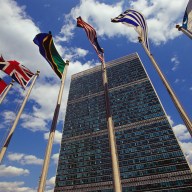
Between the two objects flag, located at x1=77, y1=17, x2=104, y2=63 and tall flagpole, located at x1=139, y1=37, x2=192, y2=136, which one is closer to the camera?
tall flagpole, located at x1=139, y1=37, x2=192, y2=136

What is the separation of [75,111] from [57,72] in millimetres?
149802

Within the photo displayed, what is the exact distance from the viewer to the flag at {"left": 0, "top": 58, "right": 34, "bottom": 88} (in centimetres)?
2334

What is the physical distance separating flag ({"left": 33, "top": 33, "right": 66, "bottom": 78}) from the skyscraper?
304ft

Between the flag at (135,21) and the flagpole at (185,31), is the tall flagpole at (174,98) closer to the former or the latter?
the flag at (135,21)

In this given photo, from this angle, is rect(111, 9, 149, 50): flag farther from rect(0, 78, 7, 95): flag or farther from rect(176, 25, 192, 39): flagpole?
rect(0, 78, 7, 95): flag

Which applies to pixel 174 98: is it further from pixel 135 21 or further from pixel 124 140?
pixel 124 140

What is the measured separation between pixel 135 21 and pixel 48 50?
7505 mm

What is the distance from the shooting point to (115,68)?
175 m

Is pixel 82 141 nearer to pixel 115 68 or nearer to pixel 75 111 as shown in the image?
pixel 75 111

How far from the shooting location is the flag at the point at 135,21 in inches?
683

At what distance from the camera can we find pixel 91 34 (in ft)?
62.5

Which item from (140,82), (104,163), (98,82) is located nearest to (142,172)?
Result: (104,163)

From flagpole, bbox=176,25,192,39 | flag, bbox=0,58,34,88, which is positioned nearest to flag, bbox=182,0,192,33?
flagpole, bbox=176,25,192,39

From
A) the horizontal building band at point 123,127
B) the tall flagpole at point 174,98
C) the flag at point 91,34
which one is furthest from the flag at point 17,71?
the horizontal building band at point 123,127
